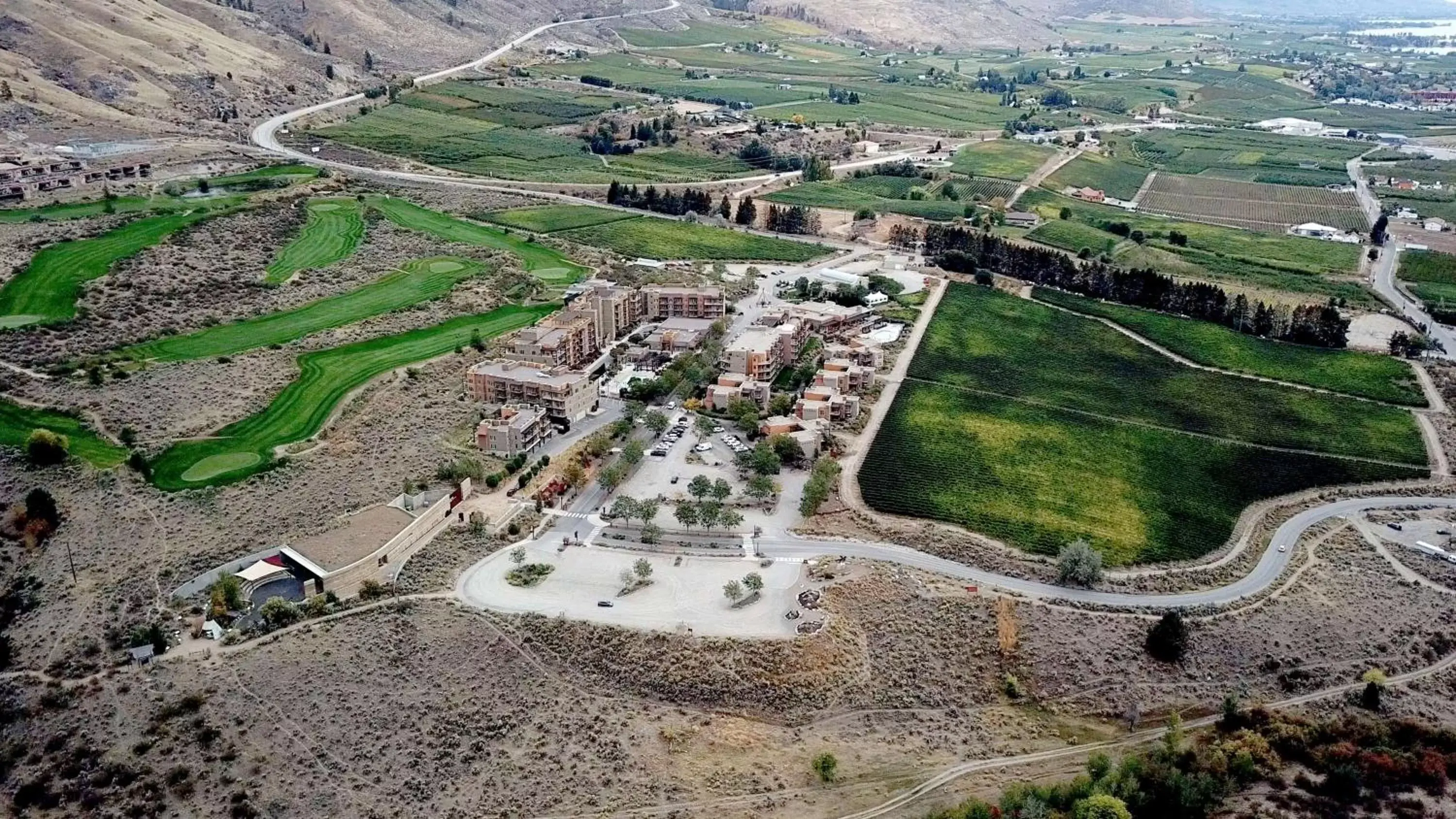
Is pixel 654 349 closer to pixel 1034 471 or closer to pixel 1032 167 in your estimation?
pixel 1034 471

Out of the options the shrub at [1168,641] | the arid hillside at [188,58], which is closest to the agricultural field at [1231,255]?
the shrub at [1168,641]

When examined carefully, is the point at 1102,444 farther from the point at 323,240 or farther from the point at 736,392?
the point at 323,240

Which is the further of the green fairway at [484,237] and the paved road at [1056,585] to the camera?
the green fairway at [484,237]

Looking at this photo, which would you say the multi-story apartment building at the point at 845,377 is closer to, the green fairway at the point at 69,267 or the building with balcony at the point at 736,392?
the building with balcony at the point at 736,392

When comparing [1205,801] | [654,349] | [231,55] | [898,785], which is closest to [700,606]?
[898,785]

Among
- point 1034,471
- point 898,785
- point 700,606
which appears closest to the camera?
point 898,785

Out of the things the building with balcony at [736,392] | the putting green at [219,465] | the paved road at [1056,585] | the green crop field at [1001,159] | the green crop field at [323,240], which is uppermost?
the green crop field at [1001,159]

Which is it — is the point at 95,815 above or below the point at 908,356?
below
